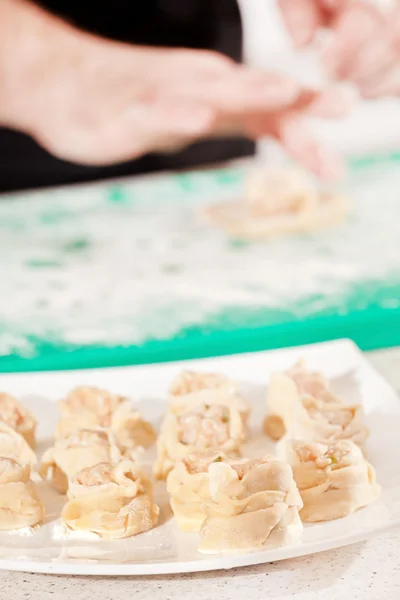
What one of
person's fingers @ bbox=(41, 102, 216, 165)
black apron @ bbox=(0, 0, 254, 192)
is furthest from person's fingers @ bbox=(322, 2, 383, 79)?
person's fingers @ bbox=(41, 102, 216, 165)

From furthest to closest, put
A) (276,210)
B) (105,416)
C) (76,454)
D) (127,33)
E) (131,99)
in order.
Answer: (131,99) < (127,33) < (276,210) < (105,416) < (76,454)

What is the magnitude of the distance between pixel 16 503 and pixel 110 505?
0.33 ft

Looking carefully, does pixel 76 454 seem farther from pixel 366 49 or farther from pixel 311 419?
pixel 366 49

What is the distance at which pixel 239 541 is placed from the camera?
2.43ft

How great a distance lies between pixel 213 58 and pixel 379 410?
1.75 meters

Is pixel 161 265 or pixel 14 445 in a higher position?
pixel 14 445

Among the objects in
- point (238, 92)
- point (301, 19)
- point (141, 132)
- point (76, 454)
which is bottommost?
point (141, 132)

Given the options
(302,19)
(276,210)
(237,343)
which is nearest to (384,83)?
(302,19)

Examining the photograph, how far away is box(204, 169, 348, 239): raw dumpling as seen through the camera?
208 centimetres

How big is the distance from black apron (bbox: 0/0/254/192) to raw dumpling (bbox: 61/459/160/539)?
1776 mm

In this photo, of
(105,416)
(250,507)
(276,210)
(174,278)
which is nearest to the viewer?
(250,507)

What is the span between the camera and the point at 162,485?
0.91 m

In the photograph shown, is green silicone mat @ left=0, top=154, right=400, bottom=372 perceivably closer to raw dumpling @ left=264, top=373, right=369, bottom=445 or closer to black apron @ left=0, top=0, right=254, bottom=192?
black apron @ left=0, top=0, right=254, bottom=192

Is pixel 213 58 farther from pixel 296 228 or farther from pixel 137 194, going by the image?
pixel 296 228
